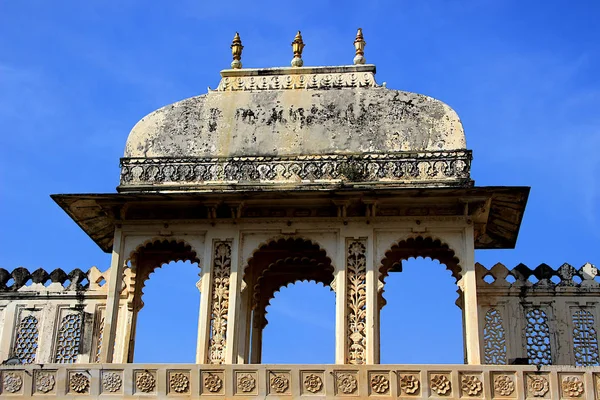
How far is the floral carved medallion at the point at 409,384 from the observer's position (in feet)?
55.0

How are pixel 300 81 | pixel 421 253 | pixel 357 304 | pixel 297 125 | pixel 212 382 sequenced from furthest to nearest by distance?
pixel 300 81 → pixel 421 253 → pixel 297 125 → pixel 357 304 → pixel 212 382

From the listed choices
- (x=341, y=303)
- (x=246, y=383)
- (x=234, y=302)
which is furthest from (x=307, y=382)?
(x=234, y=302)

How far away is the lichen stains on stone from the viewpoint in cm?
1950

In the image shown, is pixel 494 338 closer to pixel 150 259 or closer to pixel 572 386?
Result: pixel 572 386

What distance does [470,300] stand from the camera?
1817 cm

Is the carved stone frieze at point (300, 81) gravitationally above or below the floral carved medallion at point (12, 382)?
above

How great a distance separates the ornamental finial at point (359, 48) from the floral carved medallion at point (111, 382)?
25.1ft

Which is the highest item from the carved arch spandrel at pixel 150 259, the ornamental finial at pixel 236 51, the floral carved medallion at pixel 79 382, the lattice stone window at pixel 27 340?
the ornamental finial at pixel 236 51

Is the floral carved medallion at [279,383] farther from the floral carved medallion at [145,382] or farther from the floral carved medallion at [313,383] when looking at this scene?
the floral carved medallion at [145,382]

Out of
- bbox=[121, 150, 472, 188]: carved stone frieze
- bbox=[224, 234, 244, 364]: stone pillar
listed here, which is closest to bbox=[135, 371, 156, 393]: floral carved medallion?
bbox=[224, 234, 244, 364]: stone pillar

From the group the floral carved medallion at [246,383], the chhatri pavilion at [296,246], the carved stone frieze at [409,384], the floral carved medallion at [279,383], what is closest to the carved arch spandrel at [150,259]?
the chhatri pavilion at [296,246]

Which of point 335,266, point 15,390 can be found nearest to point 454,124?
point 335,266

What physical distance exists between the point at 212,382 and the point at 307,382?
1.49 meters

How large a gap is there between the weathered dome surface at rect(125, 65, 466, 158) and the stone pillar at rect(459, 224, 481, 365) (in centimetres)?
183
